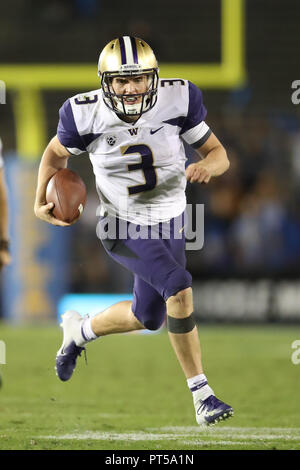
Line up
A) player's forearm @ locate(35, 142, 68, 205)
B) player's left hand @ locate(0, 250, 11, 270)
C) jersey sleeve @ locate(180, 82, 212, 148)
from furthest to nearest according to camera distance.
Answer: player's left hand @ locate(0, 250, 11, 270)
player's forearm @ locate(35, 142, 68, 205)
jersey sleeve @ locate(180, 82, 212, 148)

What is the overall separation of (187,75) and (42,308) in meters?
2.56

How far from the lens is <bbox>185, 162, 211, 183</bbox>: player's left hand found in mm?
3900

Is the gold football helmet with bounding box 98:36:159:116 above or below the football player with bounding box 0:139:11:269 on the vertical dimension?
above

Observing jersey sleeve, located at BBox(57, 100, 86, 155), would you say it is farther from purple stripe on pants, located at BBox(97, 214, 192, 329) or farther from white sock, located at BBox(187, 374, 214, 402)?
white sock, located at BBox(187, 374, 214, 402)

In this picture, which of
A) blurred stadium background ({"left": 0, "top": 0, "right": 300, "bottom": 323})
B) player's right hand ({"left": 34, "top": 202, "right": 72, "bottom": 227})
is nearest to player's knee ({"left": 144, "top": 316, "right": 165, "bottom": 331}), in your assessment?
player's right hand ({"left": 34, "top": 202, "right": 72, "bottom": 227})

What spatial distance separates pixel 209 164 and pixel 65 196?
62 centimetres

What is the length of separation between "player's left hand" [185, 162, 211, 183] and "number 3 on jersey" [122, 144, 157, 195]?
0.33m

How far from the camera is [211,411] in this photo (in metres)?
3.97

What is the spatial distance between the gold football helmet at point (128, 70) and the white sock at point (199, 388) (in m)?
1.10

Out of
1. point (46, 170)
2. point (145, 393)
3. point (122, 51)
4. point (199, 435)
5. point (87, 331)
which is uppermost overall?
point (122, 51)

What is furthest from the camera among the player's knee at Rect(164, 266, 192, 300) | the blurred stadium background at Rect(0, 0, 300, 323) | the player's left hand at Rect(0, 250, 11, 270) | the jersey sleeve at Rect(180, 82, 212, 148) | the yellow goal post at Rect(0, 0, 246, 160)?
the blurred stadium background at Rect(0, 0, 300, 323)

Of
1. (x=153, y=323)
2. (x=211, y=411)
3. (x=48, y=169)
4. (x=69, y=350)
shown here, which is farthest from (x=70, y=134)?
(x=211, y=411)

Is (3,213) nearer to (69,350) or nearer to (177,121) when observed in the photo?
(69,350)

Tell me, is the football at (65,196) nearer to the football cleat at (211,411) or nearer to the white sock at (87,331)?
the white sock at (87,331)
